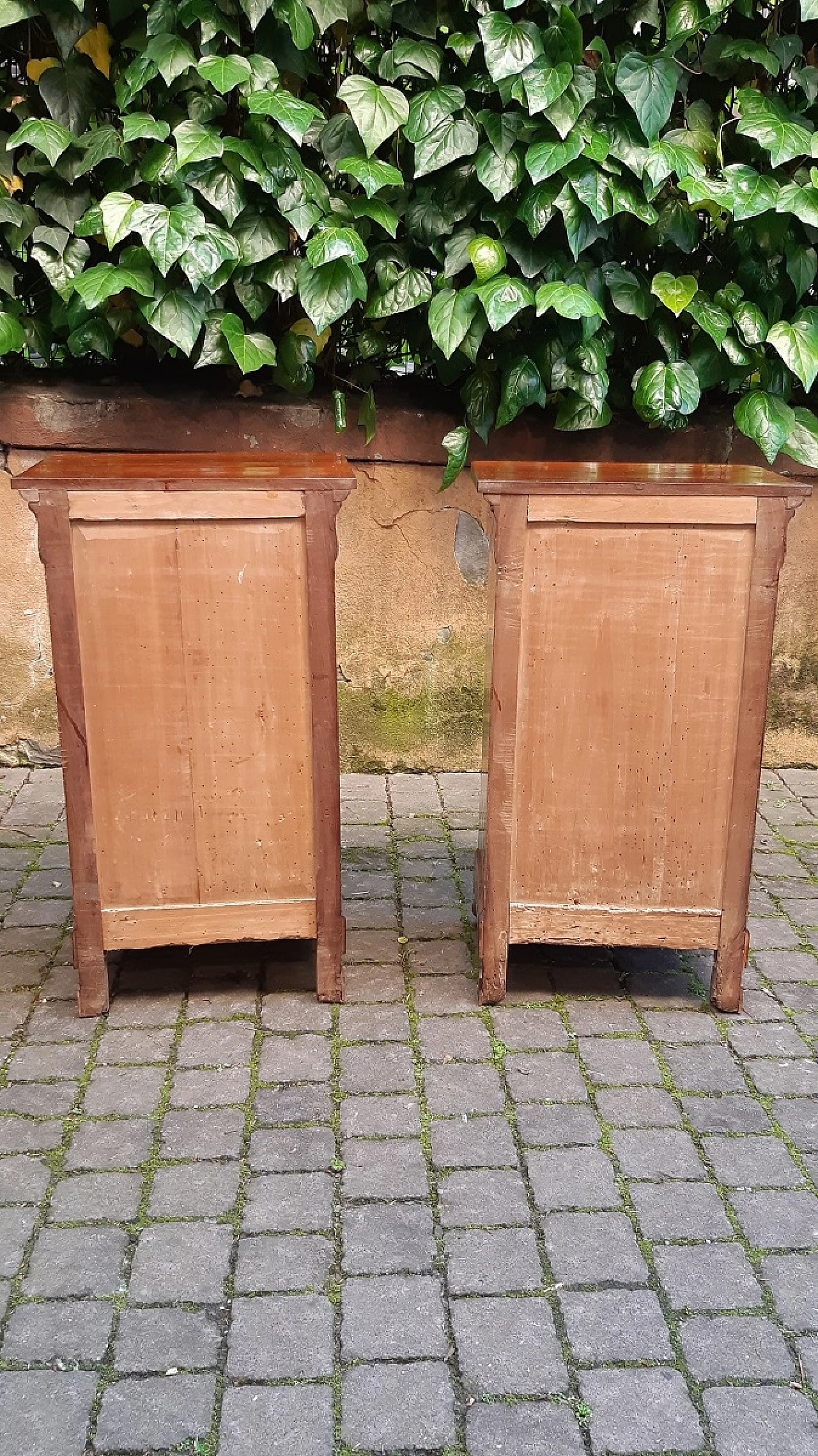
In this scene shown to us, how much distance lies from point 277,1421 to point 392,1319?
285mm

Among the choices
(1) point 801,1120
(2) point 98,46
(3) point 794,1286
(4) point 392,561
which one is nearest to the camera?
(3) point 794,1286

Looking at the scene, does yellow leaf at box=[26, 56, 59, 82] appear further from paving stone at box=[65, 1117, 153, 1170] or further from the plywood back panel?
paving stone at box=[65, 1117, 153, 1170]

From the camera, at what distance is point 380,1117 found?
9.12 feet

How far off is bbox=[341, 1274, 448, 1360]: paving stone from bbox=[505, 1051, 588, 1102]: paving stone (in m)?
0.64

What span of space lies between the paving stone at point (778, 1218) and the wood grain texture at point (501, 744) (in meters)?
0.89

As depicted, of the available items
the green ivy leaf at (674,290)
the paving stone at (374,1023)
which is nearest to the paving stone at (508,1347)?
the paving stone at (374,1023)

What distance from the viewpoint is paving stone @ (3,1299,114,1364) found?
84.0 inches

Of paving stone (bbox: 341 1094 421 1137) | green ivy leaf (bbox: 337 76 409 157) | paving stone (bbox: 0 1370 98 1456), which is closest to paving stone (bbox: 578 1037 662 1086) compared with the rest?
paving stone (bbox: 341 1094 421 1137)

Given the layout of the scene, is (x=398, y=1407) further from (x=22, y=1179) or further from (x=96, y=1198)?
A: (x=22, y=1179)

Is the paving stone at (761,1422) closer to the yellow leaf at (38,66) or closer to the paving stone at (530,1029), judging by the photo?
the paving stone at (530,1029)

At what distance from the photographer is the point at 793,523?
464 centimetres

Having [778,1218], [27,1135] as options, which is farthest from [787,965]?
[27,1135]

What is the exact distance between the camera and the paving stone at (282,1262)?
7.51ft

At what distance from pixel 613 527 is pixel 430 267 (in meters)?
1.72
